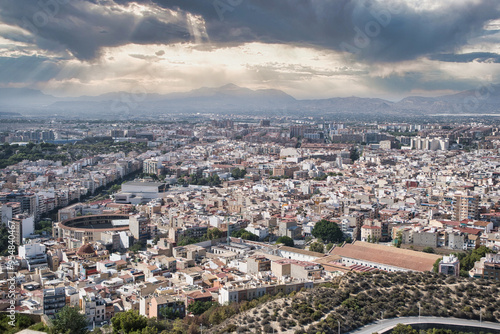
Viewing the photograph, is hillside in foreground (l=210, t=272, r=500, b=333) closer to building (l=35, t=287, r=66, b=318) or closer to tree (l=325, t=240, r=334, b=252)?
building (l=35, t=287, r=66, b=318)

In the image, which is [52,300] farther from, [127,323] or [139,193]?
[139,193]

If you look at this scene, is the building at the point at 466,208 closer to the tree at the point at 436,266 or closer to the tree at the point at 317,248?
the tree at the point at 317,248

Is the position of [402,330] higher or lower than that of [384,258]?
higher

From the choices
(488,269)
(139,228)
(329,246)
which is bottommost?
(329,246)

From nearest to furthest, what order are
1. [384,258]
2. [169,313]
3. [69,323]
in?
[69,323]
[169,313]
[384,258]

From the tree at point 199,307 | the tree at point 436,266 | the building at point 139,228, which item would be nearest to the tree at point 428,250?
the tree at point 436,266

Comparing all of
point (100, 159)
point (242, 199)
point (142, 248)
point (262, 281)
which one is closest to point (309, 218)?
point (242, 199)

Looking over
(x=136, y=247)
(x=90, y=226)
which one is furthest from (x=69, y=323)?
(x=90, y=226)
